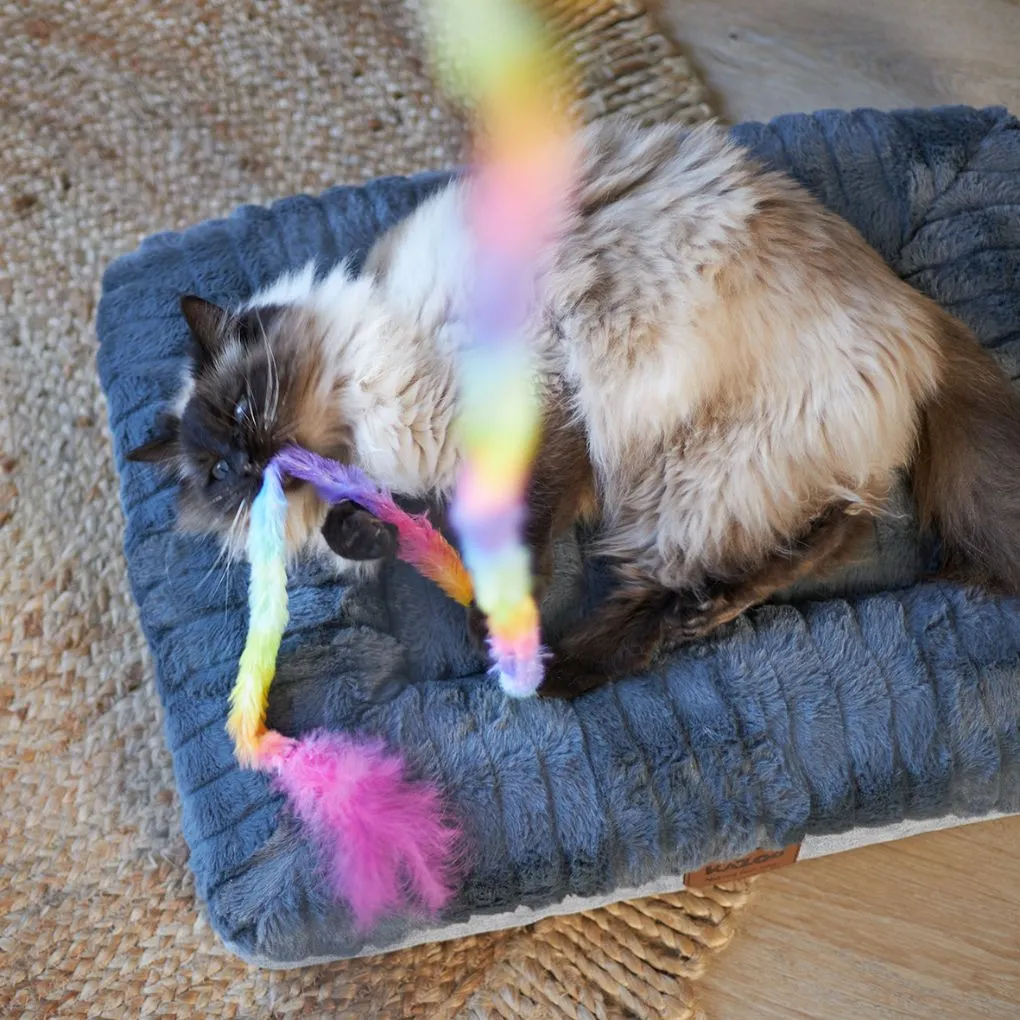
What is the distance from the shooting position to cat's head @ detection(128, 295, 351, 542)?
1376 mm

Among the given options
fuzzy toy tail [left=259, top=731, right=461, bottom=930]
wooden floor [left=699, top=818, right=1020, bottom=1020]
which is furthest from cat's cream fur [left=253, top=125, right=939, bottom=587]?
wooden floor [left=699, top=818, right=1020, bottom=1020]

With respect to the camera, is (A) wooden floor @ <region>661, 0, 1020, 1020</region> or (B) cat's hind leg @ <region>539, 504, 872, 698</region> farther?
(A) wooden floor @ <region>661, 0, 1020, 1020</region>

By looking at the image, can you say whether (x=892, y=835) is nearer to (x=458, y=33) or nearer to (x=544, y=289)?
(x=544, y=289)

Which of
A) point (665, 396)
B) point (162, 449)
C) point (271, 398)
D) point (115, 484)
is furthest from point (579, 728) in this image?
point (115, 484)

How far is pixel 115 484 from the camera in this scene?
1.85 meters

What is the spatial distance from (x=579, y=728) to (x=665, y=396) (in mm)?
468

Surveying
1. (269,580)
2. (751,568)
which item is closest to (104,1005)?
(269,580)

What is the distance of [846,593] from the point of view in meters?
1.50

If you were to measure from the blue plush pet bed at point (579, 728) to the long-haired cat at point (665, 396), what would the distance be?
0.26ft

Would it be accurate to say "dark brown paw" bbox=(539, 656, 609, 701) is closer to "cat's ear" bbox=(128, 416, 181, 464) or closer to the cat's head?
the cat's head

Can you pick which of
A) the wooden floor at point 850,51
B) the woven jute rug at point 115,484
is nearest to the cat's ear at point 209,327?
the woven jute rug at point 115,484

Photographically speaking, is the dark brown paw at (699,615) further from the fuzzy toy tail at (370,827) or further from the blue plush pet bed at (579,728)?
the fuzzy toy tail at (370,827)

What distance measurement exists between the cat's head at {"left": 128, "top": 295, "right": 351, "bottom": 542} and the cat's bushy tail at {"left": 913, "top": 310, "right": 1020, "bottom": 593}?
2.77ft

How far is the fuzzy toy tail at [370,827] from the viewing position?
4.07 ft
